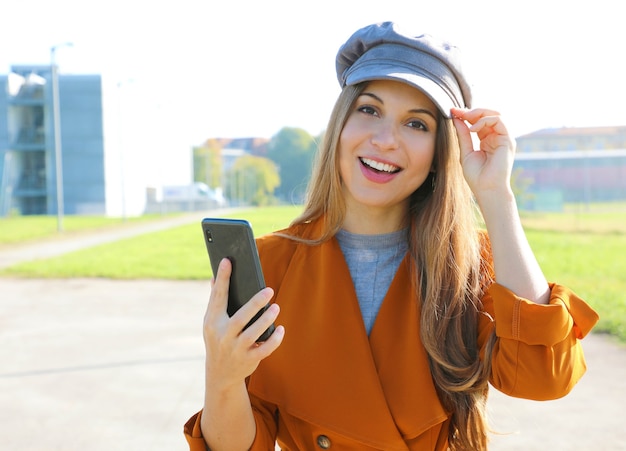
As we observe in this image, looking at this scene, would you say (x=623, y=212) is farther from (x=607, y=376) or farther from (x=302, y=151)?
(x=302, y=151)

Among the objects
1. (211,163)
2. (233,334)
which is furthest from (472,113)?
(211,163)

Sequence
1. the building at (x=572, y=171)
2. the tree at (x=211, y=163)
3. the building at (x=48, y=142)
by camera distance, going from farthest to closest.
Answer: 1. the tree at (x=211, y=163)
2. the building at (x=48, y=142)
3. the building at (x=572, y=171)

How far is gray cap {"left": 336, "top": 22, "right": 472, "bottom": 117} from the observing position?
1780 millimetres

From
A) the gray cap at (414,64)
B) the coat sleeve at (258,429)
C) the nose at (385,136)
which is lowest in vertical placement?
the coat sleeve at (258,429)

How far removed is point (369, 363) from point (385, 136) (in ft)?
2.01

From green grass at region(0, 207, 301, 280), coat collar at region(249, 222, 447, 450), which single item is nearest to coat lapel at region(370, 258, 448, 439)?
coat collar at region(249, 222, 447, 450)

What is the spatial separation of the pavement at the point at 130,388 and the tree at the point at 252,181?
8060cm

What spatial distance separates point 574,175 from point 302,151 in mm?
75307

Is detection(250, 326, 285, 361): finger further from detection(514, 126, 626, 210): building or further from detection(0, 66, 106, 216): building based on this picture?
detection(0, 66, 106, 216): building

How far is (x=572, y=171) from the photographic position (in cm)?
2675

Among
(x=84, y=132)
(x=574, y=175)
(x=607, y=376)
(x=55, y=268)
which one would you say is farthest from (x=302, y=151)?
(x=607, y=376)

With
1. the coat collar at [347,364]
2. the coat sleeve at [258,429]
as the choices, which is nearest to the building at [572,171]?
the coat collar at [347,364]

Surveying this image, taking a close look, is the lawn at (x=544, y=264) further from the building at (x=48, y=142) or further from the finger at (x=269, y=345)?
the building at (x=48, y=142)

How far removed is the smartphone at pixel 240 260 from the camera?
1.47 m
